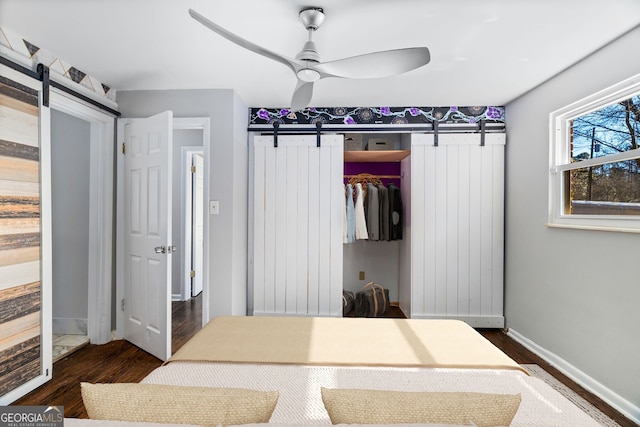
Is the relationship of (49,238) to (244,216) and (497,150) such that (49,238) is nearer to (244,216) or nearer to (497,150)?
(244,216)

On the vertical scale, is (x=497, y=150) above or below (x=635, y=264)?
above

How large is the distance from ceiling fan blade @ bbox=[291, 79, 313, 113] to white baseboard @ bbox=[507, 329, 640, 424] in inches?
105

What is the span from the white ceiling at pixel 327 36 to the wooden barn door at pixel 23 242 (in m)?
0.53

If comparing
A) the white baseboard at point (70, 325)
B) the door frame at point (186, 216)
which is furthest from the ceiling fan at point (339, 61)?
the white baseboard at point (70, 325)

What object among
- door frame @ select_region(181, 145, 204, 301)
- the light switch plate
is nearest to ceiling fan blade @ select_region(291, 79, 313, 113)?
the light switch plate

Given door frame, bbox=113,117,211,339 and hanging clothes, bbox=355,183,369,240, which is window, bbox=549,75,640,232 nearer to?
hanging clothes, bbox=355,183,369,240

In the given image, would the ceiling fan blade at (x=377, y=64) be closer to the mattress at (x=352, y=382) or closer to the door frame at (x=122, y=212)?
the mattress at (x=352, y=382)

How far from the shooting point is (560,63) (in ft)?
7.84

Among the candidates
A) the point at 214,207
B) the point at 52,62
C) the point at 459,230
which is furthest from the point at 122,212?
the point at 459,230

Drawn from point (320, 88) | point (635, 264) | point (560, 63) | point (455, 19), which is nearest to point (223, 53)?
point (320, 88)

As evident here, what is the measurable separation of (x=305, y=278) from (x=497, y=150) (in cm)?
235

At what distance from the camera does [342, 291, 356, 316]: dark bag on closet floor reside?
3673 millimetres

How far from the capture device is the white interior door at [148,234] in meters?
2.55

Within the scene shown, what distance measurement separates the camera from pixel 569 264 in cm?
Result: 244
